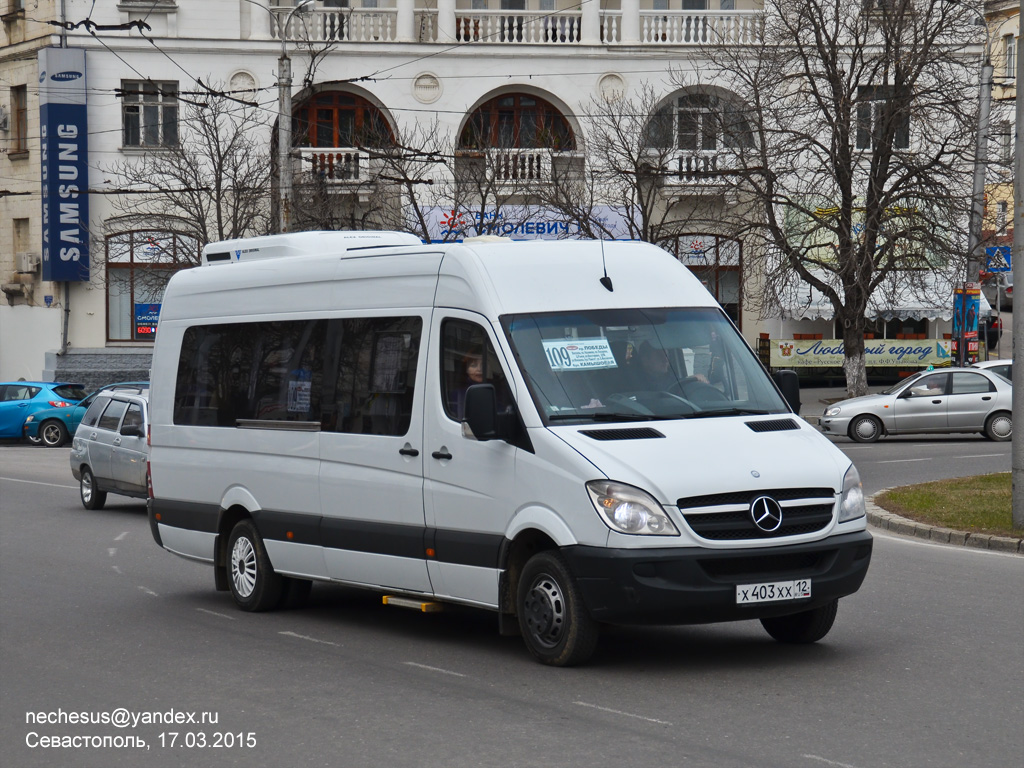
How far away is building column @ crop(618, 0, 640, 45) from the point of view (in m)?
41.2

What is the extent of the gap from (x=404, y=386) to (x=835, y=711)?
3.41 metres

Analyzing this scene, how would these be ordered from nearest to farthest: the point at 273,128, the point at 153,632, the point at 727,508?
the point at 727,508 → the point at 153,632 → the point at 273,128

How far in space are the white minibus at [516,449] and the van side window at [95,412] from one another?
9120mm

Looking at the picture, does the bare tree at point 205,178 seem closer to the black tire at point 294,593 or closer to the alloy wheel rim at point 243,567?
the alloy wheel rim at point 243,567

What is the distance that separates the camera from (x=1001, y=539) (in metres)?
13.2

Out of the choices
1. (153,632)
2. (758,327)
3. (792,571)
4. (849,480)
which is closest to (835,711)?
(792,571)

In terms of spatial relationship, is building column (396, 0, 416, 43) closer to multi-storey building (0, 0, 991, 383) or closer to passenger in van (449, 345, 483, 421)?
multi-storey building (0, 0, 991, 383)

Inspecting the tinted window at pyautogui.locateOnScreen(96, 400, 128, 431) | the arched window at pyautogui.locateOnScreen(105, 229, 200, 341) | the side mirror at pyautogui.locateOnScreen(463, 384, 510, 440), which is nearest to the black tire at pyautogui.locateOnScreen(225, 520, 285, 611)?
the side mirror at pyautogui.locateOnScreen(463, 384, 510, 440)

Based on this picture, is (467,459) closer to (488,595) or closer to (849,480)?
(488,595)

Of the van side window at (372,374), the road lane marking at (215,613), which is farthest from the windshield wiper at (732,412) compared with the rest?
the road lane marking at (215,613)

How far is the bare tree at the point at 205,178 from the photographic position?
37469 millimetres

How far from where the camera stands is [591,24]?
136 ft

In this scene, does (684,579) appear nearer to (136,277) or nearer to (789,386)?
(789,386)

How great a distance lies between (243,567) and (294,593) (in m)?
0.41
